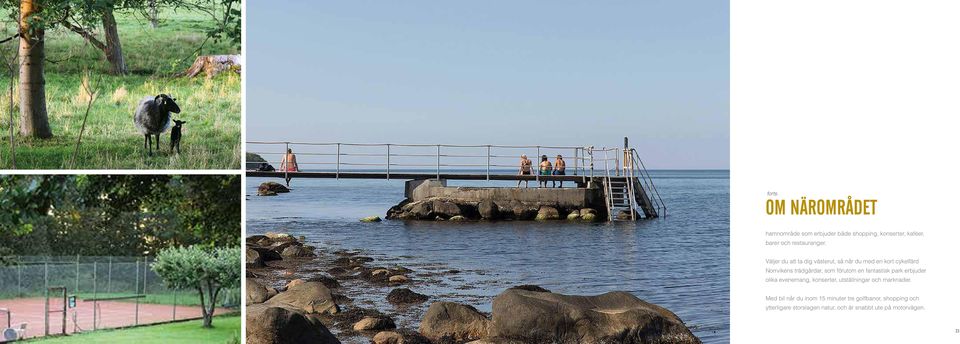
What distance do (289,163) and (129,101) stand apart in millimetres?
21982

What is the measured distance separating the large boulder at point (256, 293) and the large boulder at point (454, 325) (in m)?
2.80

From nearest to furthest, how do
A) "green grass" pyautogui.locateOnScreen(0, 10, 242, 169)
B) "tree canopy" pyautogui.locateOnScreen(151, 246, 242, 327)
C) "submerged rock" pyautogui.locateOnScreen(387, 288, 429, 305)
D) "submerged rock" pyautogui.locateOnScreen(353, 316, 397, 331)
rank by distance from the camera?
"green grass" pyautogui.locateOnScreen(0, 10, 242, 169) → "submerged rock" pyautogui.locateOnScreen(353, 316, 397, 331) → "tree canopy" pyautogui.locateOnScreen(151, 246, 242, 327) → "submerged rock" pyautogui.locateOnScreen(387, 288, 429, 305)

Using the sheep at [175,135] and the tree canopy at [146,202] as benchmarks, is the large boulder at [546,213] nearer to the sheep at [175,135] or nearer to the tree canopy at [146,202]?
the tree canopy at [146,202]

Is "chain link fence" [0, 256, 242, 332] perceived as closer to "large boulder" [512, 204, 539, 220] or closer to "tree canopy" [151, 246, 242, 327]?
"tree canopy" [151, 246, 242, 327]

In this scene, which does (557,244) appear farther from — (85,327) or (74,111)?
(74,111)

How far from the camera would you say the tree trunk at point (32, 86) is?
7457 mm

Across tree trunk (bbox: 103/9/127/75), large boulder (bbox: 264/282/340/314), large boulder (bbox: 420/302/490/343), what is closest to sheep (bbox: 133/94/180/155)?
tree trunk (bbox: 103/9/127/75)

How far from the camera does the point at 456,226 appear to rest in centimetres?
2952

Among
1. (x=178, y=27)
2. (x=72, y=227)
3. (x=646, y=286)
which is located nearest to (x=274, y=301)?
(x=178, y=27)

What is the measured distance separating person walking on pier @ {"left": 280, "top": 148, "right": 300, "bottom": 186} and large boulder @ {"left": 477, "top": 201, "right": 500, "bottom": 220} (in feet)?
18.1

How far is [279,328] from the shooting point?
8.34m

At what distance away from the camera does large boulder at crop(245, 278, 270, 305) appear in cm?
1173
